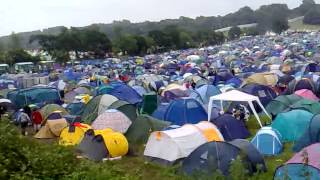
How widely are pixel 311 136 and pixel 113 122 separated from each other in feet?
19.4

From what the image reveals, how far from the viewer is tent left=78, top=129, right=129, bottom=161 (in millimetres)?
12047

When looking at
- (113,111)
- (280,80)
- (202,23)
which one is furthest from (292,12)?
(113,111)

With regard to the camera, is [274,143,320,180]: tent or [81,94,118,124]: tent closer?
[274,143,320,180]: tent

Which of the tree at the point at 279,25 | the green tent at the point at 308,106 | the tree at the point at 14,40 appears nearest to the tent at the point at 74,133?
the green tent at the point at 308,106

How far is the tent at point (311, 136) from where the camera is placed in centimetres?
1136

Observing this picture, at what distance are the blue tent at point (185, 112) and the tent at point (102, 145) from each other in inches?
135

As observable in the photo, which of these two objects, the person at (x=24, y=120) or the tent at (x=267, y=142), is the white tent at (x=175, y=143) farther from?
the person at (x=24, y=120)

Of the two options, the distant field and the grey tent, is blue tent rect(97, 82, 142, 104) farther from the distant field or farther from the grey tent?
the distant field

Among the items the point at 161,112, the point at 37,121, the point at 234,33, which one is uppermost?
the point at 161,112

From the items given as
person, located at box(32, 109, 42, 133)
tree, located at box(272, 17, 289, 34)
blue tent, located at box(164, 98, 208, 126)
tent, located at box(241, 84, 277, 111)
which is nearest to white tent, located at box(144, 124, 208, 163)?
blue tent, located at box(164, 98, 208, 126)

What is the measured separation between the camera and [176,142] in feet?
37.1

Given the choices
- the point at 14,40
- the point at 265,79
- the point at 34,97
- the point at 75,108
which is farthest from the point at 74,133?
the point at 14,40

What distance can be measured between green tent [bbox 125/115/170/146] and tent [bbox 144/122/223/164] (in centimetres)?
188

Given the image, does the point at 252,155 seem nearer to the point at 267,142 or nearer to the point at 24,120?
the point at 267,142
